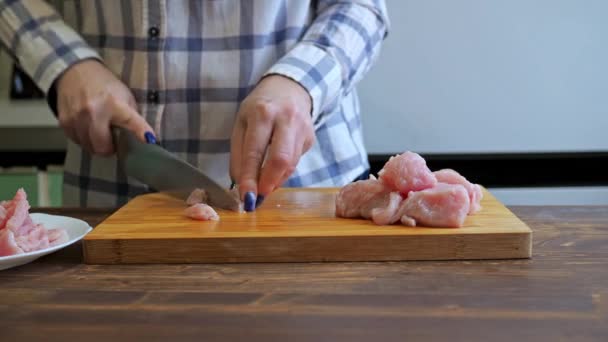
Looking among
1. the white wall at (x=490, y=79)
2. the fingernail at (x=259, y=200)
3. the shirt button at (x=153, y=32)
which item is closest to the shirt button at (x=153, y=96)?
the shirt button at (x=153, y=32)

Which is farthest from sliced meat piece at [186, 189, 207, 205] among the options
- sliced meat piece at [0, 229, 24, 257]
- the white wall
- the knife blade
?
the white wall

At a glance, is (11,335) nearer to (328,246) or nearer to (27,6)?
(328,246)

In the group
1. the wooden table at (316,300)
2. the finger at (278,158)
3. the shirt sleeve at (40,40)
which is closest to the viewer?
the wooden table at (316,300)

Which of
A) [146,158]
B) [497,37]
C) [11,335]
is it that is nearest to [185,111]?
[146,158]

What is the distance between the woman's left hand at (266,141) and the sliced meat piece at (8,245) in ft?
1.27

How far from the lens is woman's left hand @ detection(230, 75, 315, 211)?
126 centimetres

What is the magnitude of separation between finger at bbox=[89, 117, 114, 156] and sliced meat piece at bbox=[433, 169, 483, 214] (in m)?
0.64

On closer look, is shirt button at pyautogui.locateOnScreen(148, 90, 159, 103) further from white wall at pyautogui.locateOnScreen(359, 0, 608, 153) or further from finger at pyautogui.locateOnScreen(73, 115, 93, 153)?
white wall at pyautogui.locateOnScreen(359, 0, 608, 153)

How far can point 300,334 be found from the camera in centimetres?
83

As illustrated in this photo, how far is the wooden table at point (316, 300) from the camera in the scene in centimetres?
83

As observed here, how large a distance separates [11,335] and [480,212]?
0.77m

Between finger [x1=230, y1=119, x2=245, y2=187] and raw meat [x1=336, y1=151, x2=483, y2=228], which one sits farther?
finger [x1=230, y1=119, x2=245, y2=187]

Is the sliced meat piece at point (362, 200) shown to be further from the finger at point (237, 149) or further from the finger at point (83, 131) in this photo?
the finger at point (83, 131)

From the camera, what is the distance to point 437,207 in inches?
44.9
